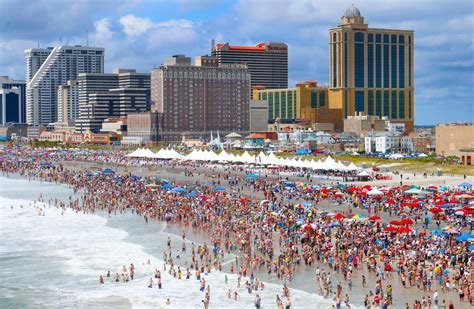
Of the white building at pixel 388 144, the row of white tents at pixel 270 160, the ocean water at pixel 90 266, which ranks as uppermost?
the white building at pixel 388 144

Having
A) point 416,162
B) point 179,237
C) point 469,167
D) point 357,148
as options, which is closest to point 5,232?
point 179,237

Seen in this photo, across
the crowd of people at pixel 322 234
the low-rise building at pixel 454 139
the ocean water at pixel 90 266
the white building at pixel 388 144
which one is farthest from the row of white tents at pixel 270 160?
the white building at pixel 388 144

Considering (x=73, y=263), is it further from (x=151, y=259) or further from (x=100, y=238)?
(x=100, y=238)

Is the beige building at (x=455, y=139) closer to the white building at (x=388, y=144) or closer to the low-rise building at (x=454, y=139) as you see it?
the low-rise building at (x=454, y=139)

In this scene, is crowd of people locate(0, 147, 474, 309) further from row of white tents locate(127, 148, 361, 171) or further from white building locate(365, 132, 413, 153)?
white building locate(365, 132, 413, 153)

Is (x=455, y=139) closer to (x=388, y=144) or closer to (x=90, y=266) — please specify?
(x=388, y=144)
